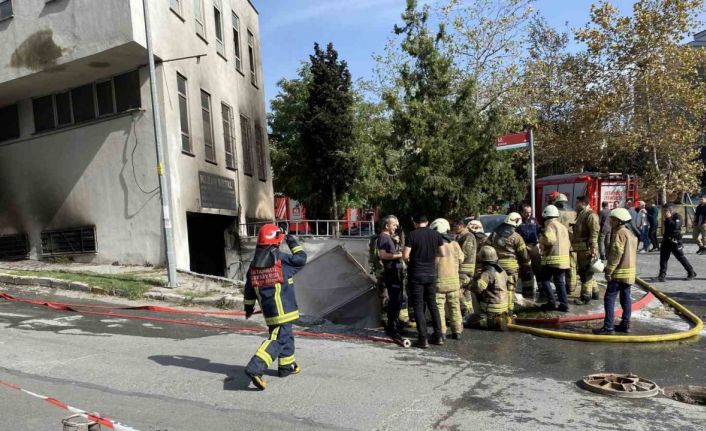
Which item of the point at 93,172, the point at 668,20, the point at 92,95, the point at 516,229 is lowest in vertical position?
the point at 516,229

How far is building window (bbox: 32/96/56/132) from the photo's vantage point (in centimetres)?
1461

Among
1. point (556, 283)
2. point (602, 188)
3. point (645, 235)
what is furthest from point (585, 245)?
point (602, 188)

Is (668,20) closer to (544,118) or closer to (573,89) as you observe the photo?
(573,89)

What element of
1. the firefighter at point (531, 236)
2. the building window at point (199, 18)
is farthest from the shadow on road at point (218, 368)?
the building window at point (199, 18)

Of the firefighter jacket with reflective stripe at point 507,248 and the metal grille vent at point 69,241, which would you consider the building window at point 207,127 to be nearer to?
the metal grille vent at point 69,241

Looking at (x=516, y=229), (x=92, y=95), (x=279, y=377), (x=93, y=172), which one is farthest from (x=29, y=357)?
(x=92, y=95)

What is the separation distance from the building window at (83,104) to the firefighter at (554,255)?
11.2 metres

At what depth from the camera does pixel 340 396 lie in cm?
498

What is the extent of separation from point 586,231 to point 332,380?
19.1ft

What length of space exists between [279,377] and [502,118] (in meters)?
8.23

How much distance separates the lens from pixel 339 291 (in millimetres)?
9414

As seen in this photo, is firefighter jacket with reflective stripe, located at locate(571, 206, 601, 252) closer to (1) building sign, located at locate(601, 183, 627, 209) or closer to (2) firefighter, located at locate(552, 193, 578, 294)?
(2) firefighter, located at locate(552, 193, 578, 294)

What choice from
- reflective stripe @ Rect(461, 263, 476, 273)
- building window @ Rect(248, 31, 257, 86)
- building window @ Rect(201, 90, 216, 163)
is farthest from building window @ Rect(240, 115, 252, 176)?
reflective stripe @ Rect(461, 263, 476, 273)

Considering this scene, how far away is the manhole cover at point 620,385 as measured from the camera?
198 inches
